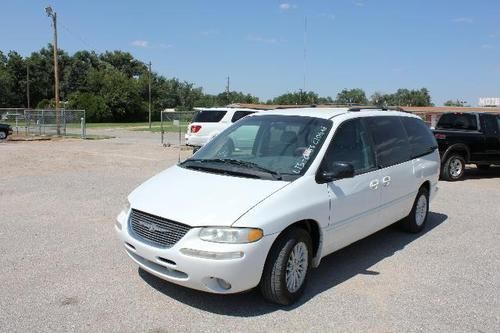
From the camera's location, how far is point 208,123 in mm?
18062

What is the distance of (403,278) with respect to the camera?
5.10m

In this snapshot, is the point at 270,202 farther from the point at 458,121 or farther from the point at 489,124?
the point at 489,124

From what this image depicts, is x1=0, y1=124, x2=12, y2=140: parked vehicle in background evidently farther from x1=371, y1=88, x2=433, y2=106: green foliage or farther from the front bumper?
x1=371, y1=88, x2=433, y2=106: green foliage

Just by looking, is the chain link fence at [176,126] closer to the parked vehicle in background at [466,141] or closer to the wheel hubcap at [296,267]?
the parked vehicle in background at [466,141]

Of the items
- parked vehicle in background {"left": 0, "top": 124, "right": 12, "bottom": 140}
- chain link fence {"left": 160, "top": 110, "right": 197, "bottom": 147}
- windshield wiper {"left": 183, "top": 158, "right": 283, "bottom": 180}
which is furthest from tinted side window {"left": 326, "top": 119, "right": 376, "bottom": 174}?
parked vehicle in background {"left": 0, "top": 124, "right": 12, "bottom": 140}

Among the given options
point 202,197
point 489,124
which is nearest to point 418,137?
point 202,197

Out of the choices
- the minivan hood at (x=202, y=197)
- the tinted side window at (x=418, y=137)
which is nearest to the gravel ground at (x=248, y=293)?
the minivan hood at (x=202, y=197)

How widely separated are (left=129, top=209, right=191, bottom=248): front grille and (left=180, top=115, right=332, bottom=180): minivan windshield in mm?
865

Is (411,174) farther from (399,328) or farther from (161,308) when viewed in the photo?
(161,308)

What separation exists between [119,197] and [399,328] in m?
6.48

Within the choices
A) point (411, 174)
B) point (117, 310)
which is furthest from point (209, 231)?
point (411, 174)

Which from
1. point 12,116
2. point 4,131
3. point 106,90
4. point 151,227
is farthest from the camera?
point 106,90

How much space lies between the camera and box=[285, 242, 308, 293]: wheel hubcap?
14.1 ft

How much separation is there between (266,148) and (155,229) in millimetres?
1528
